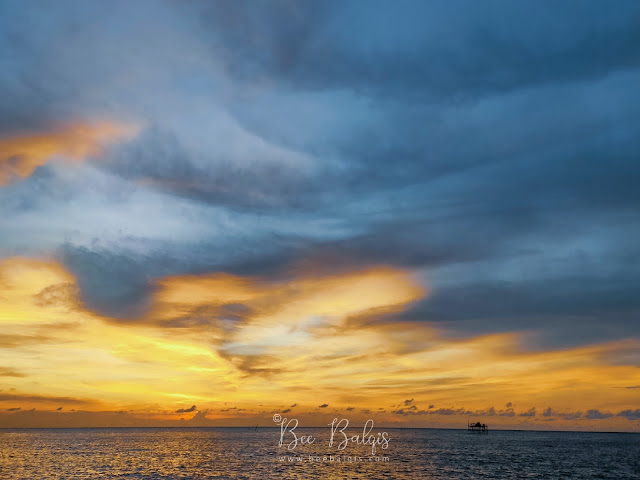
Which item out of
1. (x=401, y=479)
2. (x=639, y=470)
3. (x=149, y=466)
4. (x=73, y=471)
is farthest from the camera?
(x=639, y=470)

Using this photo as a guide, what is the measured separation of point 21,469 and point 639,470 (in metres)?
131

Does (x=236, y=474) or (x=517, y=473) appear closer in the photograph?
(x=236, y=474)

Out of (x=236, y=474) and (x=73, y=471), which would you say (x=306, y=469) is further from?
(x=73, y=471)

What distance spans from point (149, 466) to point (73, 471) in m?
14.7

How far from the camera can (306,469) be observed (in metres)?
92.4

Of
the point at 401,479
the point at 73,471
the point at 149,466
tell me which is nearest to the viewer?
the point at 401,479

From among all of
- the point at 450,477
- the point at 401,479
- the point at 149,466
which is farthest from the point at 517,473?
the point at 149,466

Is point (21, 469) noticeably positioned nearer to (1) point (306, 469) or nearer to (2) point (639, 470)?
(1) point (306, 469)

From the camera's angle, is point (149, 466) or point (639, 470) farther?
point (639, 470)

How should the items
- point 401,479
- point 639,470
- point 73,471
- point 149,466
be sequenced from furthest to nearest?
point 639,470 < point 149,466 < point 73,471 < point 401,479

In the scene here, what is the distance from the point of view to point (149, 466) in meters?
102

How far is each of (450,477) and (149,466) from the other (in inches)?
2318

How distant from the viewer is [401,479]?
270ft

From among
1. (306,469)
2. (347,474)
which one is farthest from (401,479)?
(306,469)
